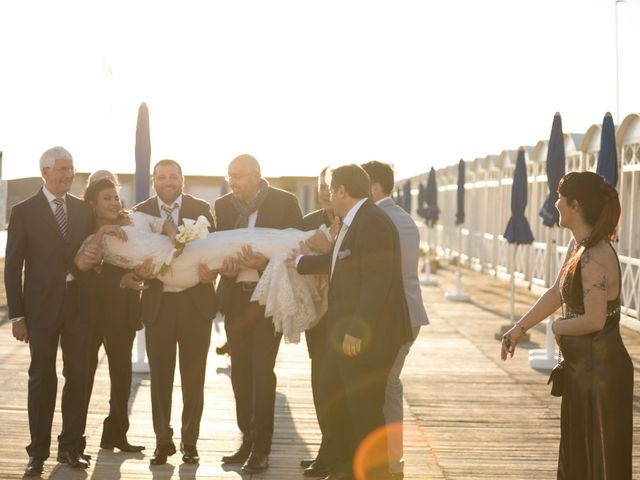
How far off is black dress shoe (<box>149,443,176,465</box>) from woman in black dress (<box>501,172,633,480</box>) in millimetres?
2748

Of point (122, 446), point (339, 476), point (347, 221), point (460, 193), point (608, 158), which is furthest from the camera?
point (460, 193)

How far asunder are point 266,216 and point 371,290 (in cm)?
144

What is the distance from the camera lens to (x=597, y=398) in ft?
13.8

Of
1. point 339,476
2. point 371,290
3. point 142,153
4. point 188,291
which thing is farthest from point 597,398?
point 142,153

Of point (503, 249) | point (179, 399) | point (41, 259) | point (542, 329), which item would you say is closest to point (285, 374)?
point (179, 399)

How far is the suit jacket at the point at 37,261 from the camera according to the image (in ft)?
19.4

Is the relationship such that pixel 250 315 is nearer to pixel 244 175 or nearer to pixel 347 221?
pixel 244 175

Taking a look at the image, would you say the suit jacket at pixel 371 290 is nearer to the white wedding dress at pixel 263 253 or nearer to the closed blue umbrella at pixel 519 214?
the white wedding dress at pixel 263 253

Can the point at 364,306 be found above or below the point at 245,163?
below

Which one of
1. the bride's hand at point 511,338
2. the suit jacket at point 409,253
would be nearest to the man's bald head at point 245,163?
the suit jacket at point 409,253

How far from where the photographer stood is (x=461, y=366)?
1079cm

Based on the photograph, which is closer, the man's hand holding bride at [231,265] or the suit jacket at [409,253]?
the suit jacket at [409,253]

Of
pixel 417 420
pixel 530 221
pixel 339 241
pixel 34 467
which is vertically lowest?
pixel 417 420

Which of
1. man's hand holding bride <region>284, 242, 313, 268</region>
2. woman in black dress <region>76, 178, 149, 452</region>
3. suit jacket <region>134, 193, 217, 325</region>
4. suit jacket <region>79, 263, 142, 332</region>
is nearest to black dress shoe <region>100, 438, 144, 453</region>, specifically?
woman in black dress <region>76, 178, 149, 452</region>
